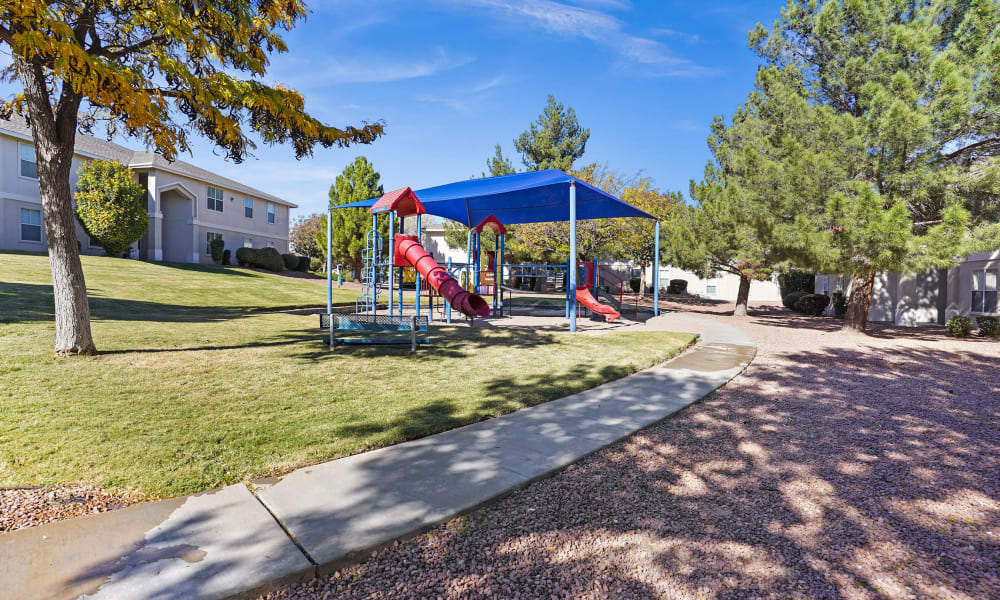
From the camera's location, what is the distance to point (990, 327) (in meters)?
11.7

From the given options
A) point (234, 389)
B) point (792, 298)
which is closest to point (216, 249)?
point (234, 389)

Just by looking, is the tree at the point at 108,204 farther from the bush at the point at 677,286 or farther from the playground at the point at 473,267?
the bush at the point at 677,286

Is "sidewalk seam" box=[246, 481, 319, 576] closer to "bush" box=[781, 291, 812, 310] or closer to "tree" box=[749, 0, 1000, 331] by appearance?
"tree" box=[749, 0, 1000, 331]

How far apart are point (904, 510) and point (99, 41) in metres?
10.7

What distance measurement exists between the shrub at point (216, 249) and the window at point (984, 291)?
33126 mm

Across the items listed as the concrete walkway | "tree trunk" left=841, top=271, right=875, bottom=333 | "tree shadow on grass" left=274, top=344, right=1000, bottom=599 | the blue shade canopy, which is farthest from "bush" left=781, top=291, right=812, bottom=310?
the concrete walkway

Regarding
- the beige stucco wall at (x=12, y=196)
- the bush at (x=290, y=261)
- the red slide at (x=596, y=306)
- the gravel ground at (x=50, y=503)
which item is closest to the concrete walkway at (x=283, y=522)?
the gravel ground at (x=50, y=503)

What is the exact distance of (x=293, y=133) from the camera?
8539 mm

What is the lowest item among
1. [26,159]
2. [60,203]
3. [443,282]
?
[443,282]

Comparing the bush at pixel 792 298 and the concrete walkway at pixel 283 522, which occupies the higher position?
the bush at pixel 792 298

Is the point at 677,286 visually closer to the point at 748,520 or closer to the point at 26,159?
the point at 748,520

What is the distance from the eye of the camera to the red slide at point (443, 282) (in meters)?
11.3

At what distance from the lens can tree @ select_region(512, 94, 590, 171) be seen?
1175 inches

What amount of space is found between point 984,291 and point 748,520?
16554 millimetres
